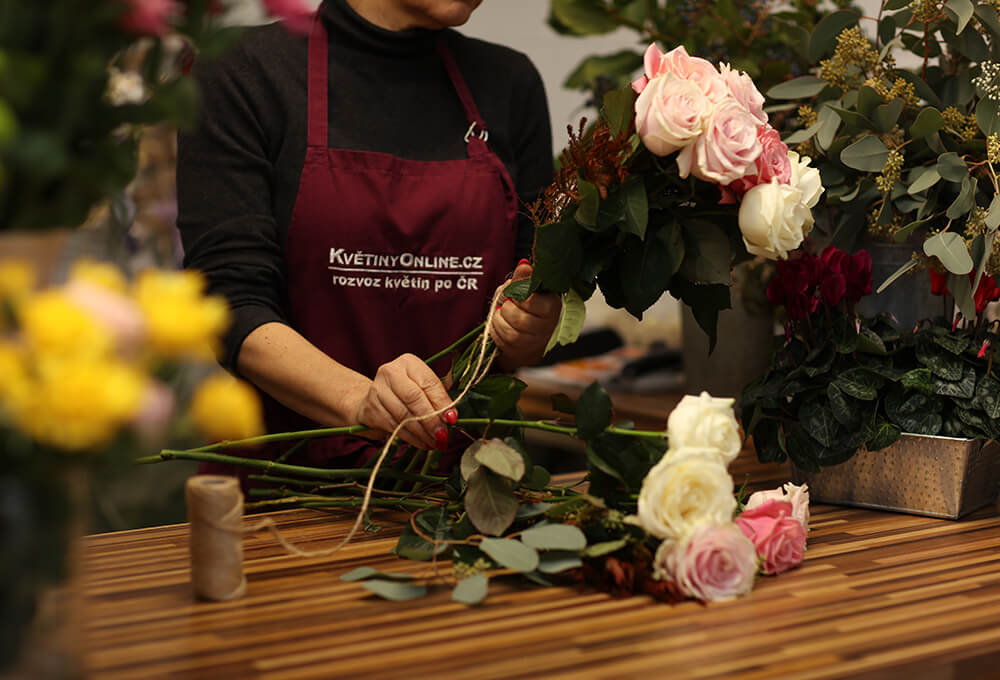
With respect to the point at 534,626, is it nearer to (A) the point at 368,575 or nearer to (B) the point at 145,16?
(A) the point at 368,575

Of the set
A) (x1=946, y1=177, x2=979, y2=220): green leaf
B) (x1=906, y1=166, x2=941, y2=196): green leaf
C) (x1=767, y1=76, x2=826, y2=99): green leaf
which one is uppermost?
(x1=767, y1=76, x2=826, y2=99): green leaf

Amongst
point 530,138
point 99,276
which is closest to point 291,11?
point 99,276

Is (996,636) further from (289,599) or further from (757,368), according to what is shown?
(757,368)

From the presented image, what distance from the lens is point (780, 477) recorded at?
140 centimetres

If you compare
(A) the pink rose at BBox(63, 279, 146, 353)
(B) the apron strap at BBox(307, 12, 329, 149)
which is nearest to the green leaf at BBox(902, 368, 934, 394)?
(B) the apron strap at BBox(307, 12, 329, 149)

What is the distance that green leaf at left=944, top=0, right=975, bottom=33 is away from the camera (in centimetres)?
120

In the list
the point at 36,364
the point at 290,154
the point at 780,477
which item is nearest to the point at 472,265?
the point at 290,154

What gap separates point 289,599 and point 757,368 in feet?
4.08

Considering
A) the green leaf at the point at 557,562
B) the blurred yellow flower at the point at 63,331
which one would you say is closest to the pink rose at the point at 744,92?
the green leaf at the point at 557,562

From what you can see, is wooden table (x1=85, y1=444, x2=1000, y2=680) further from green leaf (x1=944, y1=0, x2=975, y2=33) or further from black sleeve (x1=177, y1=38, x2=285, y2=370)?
green leaf (x1=944, y1=0, x2=975, y2=33)

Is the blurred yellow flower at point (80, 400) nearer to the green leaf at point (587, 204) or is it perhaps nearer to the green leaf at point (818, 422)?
the green leaf at point (587, 204)

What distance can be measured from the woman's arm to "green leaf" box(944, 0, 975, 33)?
739mm

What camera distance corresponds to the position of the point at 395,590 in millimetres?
896

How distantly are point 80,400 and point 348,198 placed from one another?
37.7 inches
